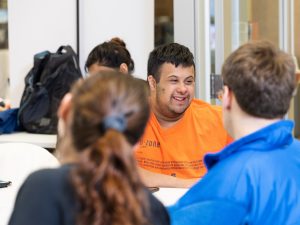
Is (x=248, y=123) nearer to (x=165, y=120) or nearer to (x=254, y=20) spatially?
(x=165, y=120)

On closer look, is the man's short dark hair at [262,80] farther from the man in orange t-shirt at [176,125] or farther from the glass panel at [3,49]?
the glass panel at [3,49]

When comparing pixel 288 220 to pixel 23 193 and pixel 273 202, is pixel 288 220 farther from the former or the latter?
pixel 23 193

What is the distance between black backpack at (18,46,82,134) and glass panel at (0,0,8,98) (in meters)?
0.60

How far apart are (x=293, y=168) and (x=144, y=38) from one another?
7.42 ft

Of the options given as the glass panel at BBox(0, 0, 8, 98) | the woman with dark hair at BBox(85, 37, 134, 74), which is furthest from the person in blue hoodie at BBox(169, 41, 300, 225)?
A: the glass panel at BBox(0, 0, 8, 98)

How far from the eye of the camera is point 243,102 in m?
1.27

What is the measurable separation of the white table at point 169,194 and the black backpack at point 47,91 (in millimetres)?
1458

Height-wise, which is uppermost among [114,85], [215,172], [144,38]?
[144,38]

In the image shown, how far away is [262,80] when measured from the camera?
123 centimetres

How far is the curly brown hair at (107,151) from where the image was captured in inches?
34.0

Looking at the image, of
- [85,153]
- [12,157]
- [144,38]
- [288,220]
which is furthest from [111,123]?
[144,38]

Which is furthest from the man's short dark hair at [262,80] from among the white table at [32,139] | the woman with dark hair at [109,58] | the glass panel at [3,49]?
the glass panel at [3,49]

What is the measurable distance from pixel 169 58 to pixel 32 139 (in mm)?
1142

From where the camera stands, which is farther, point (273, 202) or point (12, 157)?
point (12, 157)
